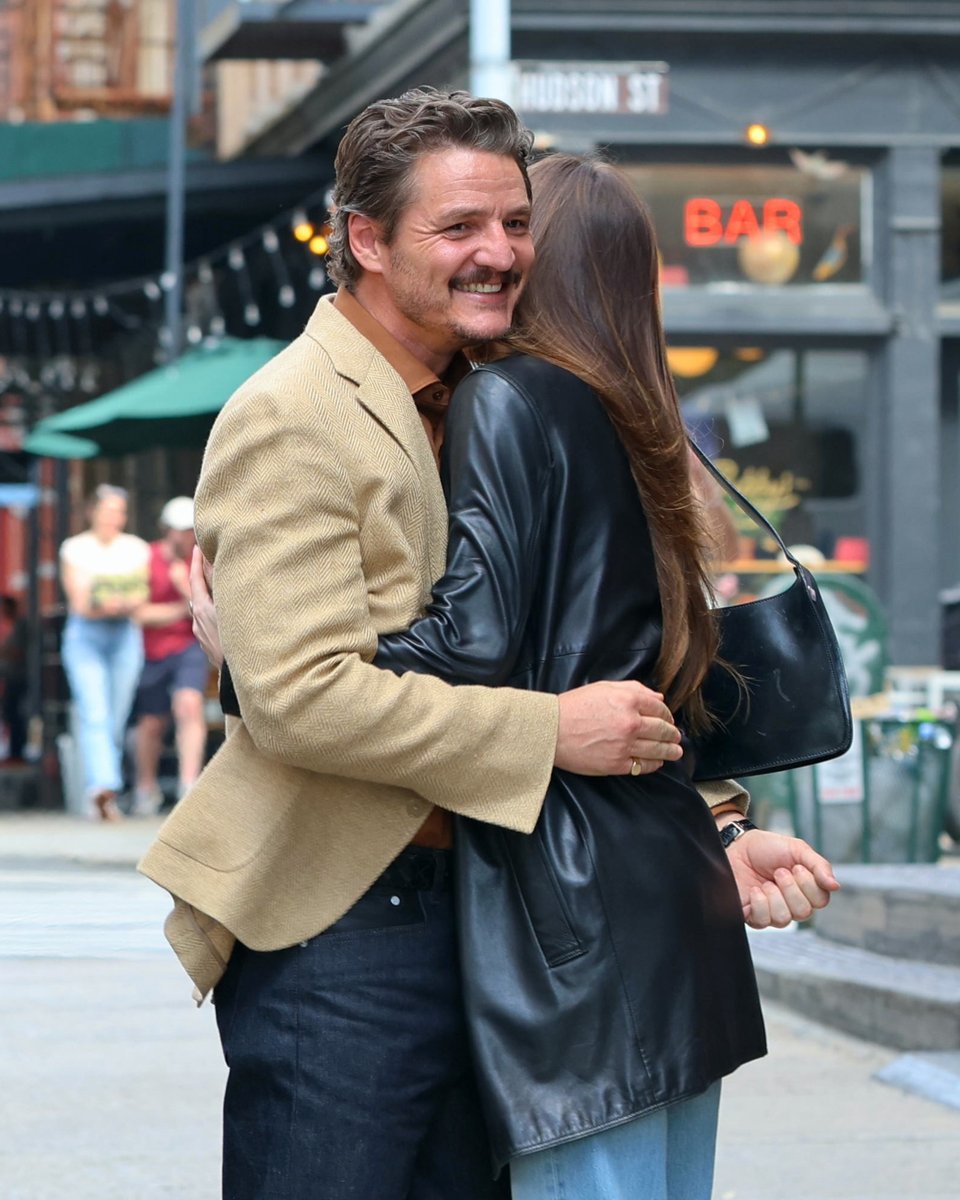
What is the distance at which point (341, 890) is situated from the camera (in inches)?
99.7

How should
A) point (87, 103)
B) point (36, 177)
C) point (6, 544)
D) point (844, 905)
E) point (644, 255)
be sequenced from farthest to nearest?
1. point (6, 544)
2. point (87, 103)
3. point (36, 177)
4. point (844, 905)
5. point (644, 255)

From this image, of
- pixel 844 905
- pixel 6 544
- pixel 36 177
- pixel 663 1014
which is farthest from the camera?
pixel 6 544

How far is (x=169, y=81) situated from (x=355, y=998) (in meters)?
18.9

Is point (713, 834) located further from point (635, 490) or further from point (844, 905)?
point (844, 905)

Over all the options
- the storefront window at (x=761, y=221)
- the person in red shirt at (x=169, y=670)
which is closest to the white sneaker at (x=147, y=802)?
the person in red shirt at (x=169, y=670)

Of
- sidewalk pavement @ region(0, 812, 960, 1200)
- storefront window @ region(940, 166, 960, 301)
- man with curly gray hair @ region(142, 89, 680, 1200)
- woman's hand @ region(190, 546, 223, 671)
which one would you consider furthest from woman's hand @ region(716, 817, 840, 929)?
storefront window @ region(940, 166, 960, 301)

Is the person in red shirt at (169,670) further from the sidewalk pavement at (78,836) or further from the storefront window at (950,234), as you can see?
the storefront window at (950,234)

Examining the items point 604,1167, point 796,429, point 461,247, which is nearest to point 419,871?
point 604,1167

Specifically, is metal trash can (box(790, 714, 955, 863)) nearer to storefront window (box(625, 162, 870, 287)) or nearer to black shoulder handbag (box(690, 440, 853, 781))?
storefront window (box(625, 162, 870, 287))

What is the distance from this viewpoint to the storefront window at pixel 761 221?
12.5 metres

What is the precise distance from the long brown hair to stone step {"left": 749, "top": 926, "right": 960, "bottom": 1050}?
393cm

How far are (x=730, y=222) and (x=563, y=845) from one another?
10.5 m

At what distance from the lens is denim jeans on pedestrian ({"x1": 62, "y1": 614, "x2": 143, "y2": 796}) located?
39.2 ft

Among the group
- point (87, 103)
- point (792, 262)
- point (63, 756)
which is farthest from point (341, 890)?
point (87, 103)
